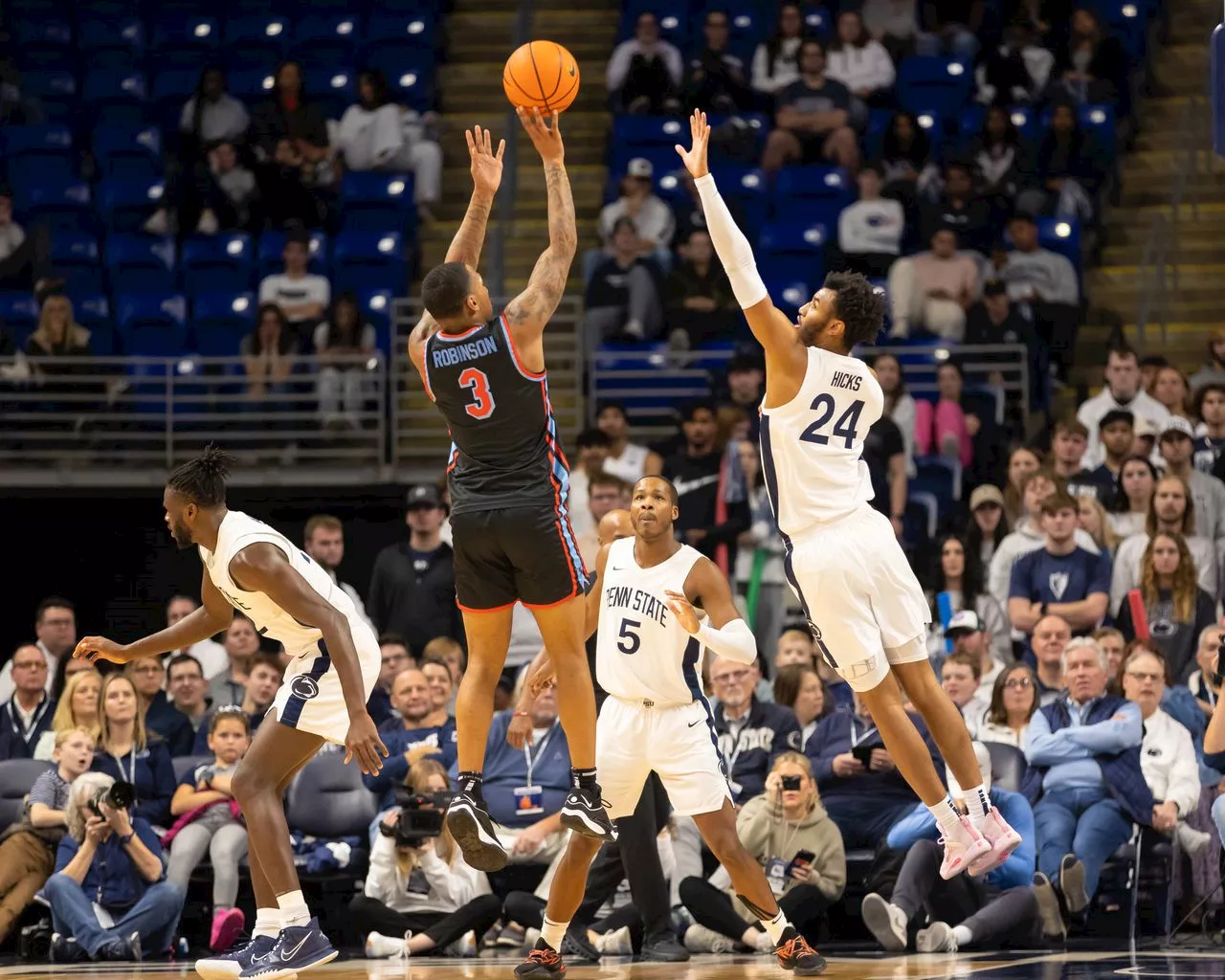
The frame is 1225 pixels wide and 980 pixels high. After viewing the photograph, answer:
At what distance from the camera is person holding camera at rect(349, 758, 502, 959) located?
10.9 m

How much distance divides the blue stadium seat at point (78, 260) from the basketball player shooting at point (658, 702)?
28.9 ft

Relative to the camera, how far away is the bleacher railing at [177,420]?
15.2 meters

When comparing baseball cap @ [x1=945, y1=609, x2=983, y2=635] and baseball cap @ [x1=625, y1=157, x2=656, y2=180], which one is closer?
baseball cap @ [x1=945, y1=609, x2=983, y2=635]

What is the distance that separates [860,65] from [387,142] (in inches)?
166

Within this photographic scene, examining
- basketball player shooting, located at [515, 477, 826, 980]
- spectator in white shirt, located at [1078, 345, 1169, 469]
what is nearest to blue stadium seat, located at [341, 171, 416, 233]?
spectator in white shirt, located at [1078, 345, 1169, 469]

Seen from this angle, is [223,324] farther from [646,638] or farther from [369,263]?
[646,638]

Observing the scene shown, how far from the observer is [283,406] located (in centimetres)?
1634

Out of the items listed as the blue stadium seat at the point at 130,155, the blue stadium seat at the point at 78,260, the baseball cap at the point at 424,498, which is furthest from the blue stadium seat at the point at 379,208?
the baseball cap at the point at 424,498

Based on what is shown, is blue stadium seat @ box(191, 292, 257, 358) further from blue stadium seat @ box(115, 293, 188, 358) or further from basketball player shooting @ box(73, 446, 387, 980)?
basketball player shooting @ box(73, 446, 387, 980)

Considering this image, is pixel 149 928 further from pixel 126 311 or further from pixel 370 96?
pixel 370 96

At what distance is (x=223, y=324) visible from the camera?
16391 mm

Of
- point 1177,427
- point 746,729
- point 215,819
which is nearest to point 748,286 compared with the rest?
point 746,729

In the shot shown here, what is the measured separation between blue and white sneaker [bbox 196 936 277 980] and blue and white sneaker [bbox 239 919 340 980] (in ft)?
0.07

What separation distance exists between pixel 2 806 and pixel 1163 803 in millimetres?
6694
